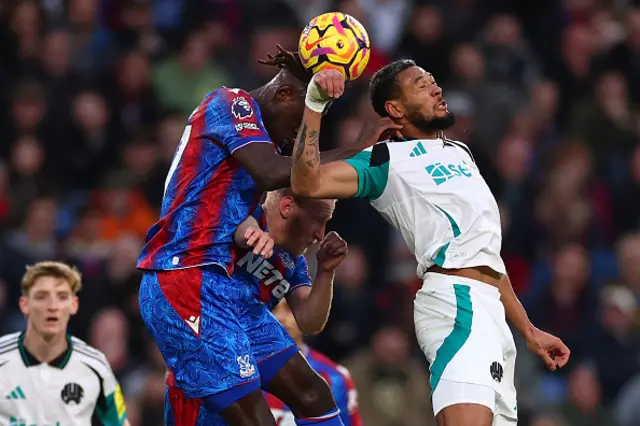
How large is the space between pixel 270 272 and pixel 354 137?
5.44 metres

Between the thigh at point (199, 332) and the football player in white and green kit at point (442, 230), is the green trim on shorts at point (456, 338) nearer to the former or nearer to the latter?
the football player in white and green kit at point (442, 230)

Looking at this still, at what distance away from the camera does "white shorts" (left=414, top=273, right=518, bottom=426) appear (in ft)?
21.4

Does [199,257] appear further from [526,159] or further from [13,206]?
[526,159]

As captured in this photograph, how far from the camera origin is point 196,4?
14320 millimetres

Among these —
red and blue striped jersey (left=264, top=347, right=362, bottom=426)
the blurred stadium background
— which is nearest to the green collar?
red and blue striped jersey (left=264, top=347, right=362, bottom=426)

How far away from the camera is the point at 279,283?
739 centimetres

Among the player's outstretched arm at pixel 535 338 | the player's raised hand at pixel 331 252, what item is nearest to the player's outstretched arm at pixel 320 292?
the player's raised hand at pixel 331 252

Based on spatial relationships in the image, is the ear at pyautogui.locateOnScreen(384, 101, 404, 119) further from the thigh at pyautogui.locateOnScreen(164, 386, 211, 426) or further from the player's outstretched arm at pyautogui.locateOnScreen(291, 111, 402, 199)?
the thigh at pyautogui.locateOnScreen(164, 386, 211, 426)

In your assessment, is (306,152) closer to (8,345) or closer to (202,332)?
(202,332)

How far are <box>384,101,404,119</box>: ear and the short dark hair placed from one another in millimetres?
33

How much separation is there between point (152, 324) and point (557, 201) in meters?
6.99

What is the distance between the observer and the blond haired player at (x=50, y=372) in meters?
8.16

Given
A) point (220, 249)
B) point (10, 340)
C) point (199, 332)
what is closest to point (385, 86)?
point (220, 249)

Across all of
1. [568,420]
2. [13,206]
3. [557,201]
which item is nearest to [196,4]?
[13,206]
